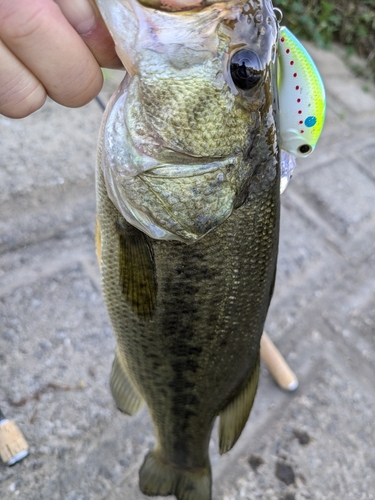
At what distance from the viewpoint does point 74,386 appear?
5.87ft

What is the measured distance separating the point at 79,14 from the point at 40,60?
10 centimetres

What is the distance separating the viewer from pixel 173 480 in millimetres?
1484

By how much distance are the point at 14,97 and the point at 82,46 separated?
0.50ft

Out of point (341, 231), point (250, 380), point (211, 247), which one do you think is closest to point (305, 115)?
point (211, 247)

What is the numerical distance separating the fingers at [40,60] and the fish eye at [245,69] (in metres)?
0.26

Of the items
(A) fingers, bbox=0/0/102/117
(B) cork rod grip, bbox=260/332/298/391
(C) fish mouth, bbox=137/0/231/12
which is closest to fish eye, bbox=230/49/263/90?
(C) fish mouth, bbox=137/0/231/12

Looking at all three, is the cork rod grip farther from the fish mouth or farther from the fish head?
the fish mouth

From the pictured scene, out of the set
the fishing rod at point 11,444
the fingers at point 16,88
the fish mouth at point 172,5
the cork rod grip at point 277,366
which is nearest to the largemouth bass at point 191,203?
the fish mouth at point 172,5

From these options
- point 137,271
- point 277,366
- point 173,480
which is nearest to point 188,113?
point 137,271

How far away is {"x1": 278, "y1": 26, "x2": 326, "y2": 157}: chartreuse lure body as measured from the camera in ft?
2.90

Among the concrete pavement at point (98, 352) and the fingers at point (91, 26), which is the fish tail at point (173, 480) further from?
the fingers at point (91, 26)

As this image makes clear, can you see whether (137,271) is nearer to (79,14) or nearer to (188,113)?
(188,113)

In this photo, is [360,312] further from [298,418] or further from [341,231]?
[298,418]

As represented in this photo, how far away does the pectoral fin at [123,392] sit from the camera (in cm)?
143
